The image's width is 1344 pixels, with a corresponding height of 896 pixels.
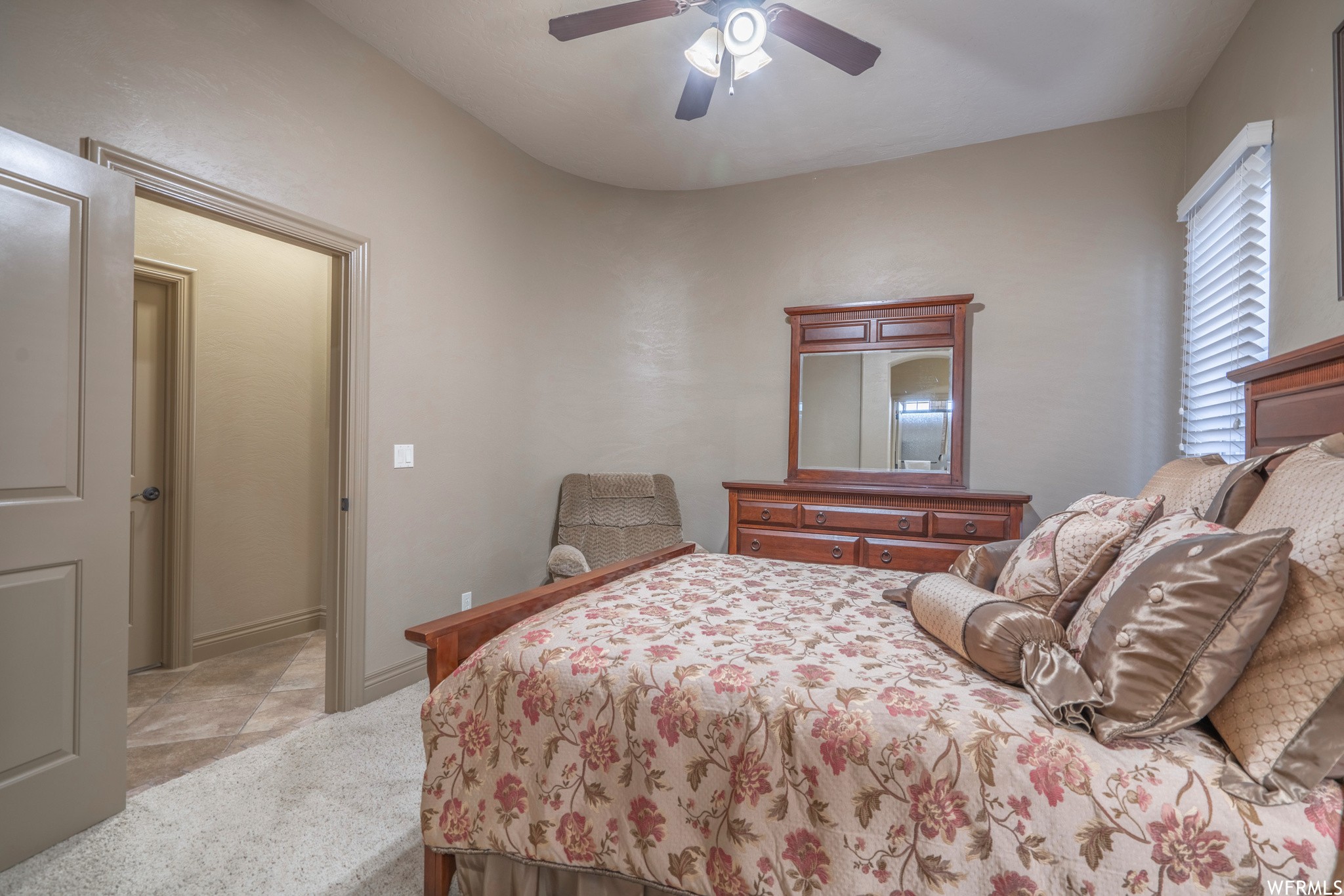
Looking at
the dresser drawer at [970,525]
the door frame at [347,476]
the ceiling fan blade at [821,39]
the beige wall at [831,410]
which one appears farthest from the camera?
the beige wall at [831,410]

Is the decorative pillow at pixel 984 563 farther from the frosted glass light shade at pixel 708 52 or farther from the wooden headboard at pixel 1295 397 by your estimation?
the frosted glass light shade at pixel 708 52

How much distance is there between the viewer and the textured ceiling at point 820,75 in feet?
7.88

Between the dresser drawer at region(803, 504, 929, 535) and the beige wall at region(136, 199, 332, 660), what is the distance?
307 cm

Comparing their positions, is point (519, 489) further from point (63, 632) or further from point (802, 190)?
point (802, 190)

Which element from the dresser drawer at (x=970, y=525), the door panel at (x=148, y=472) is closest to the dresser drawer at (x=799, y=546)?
the dresser drawer at (x=970, y=525)

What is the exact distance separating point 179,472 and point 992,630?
374 centimetres

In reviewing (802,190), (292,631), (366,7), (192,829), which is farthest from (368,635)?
(802,190)

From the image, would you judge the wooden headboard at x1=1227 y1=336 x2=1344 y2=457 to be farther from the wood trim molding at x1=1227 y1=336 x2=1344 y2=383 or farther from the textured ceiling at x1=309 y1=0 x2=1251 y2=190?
the textured ceiling at x1=309 y1=0 x2=1251 y2=190

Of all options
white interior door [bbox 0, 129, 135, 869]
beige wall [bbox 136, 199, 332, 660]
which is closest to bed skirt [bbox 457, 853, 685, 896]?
white interior door [bbox 0, 129, 135, 869]

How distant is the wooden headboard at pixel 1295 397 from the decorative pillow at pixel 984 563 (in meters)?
0.72

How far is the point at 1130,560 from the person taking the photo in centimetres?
123

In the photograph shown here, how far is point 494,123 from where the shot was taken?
330 centimetres

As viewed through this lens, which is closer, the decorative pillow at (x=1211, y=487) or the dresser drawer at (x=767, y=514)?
the decorative pillow at (x=1211, y=487)

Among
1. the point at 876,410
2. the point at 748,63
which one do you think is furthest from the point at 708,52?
the point at 876,410
